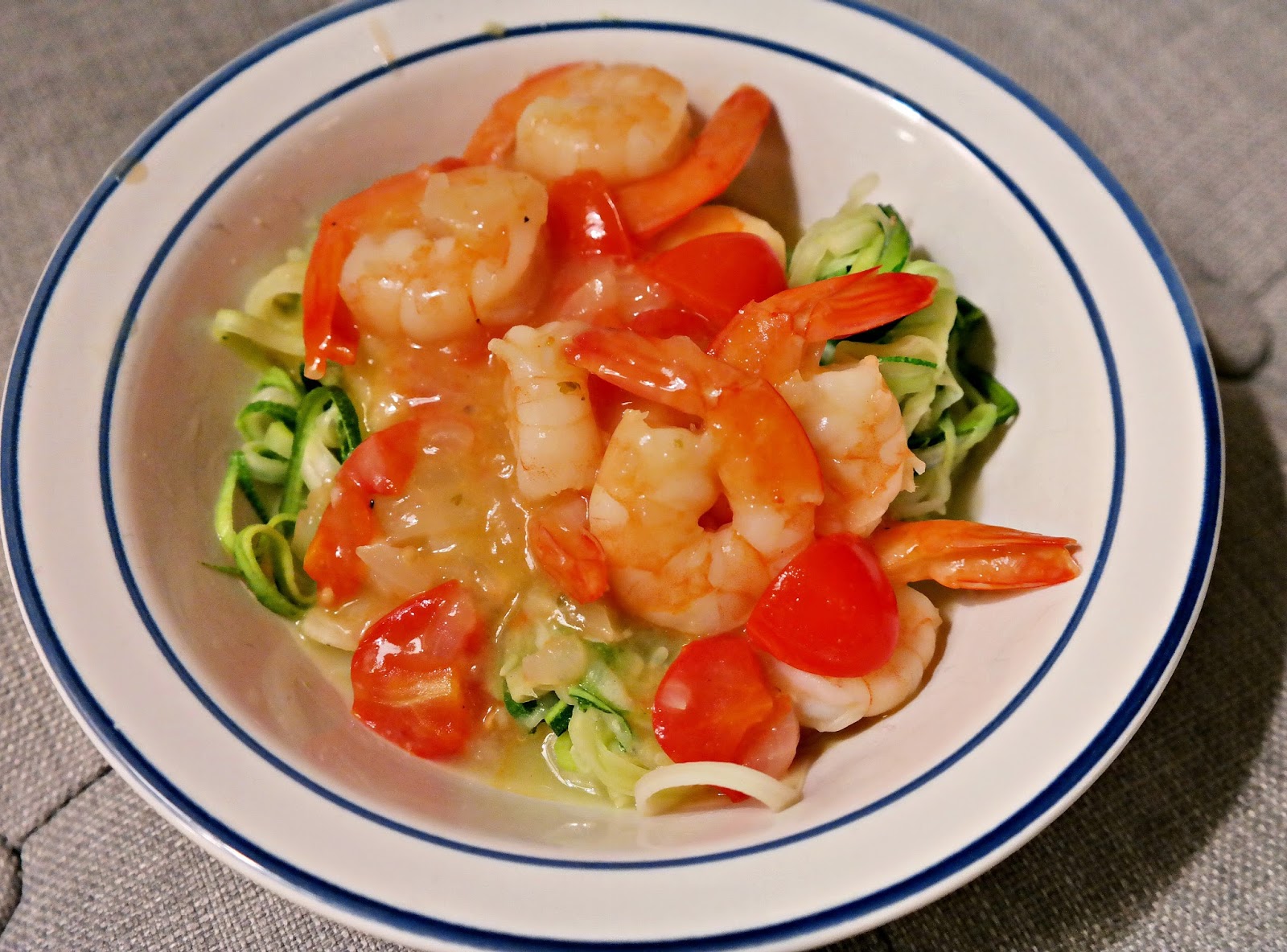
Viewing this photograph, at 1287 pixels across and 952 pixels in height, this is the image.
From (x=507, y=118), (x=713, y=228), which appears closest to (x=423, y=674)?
(x=713, y=228)

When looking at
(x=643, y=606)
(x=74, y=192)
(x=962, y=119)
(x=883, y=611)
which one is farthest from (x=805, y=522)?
(x=74, y=192)

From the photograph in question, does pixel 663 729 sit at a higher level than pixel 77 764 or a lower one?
higher

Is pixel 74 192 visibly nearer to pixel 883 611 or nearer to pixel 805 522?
pixel 805 522

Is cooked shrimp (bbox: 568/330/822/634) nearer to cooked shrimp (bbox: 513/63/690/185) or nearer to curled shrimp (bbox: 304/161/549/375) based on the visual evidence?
curled shrimp (bbox: 304/161/549/375)

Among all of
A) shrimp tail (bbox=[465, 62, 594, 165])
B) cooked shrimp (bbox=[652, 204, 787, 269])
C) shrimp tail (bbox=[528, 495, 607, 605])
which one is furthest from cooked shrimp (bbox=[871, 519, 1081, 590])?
shrimp tail (bbox=[465, 62, 594, 165])

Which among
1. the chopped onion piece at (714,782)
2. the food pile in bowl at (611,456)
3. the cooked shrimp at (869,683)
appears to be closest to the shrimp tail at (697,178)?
the food pile in bowl at (611,456)

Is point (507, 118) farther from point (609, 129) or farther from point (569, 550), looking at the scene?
point (569, 550)

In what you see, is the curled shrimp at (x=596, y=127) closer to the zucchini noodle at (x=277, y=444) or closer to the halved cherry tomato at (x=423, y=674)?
the zucchini noodle at (x=277, y=444)
